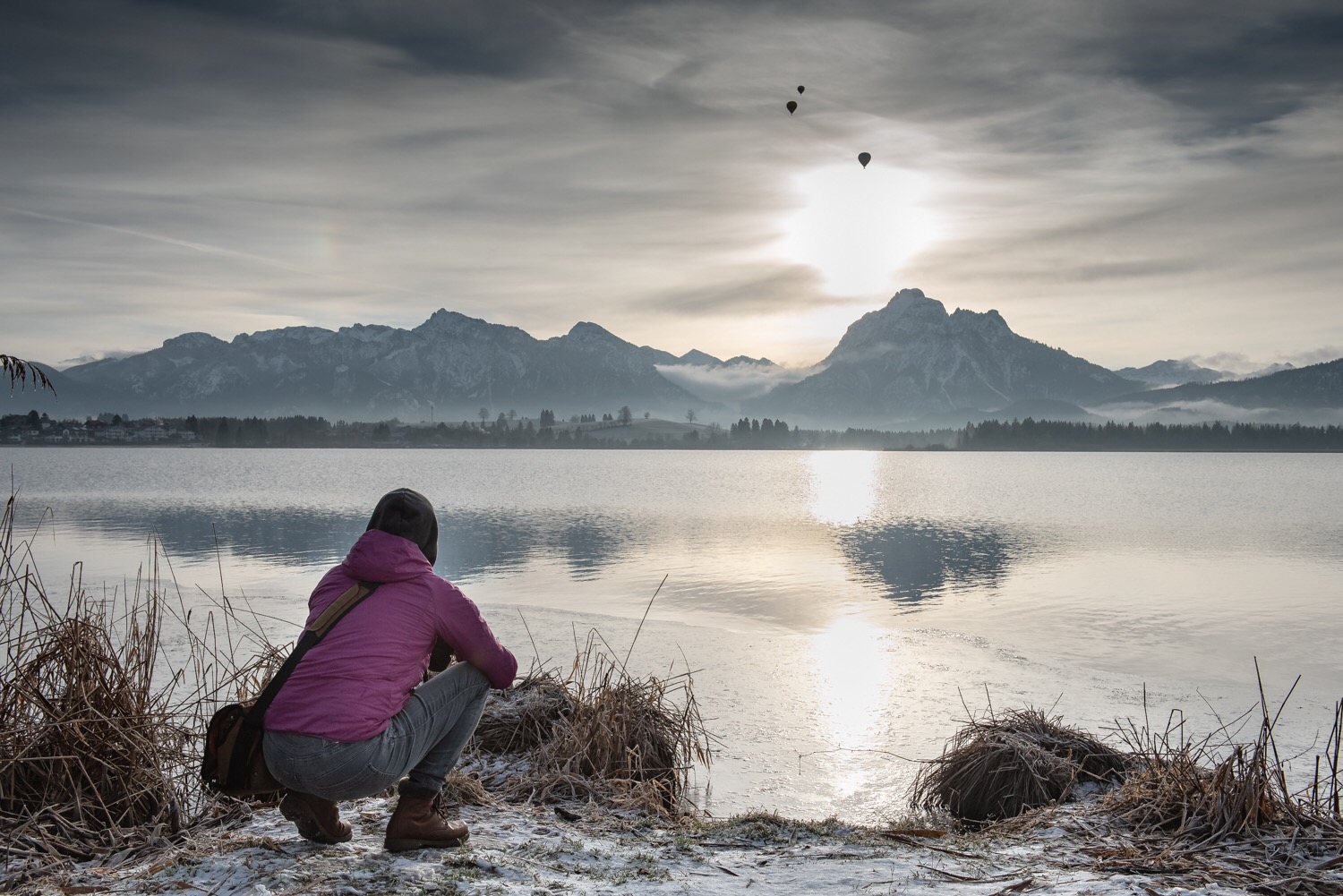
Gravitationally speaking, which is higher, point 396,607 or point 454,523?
point 396,607

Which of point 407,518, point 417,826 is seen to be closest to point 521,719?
point 417,826

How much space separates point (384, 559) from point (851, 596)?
17.3 m

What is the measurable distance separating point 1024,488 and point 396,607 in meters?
66.0

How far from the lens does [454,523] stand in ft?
115

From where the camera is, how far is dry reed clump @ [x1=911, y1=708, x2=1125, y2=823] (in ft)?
23.5

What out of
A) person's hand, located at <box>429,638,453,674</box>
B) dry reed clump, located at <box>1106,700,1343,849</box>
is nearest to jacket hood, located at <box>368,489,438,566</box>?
person's hand, located at <box>429,638,453,674</box>

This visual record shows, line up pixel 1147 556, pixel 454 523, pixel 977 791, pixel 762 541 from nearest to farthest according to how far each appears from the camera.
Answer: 1. pixel 977 791
2. pixel 1147 556
3. pixel 762 541
4. pixel 454 523

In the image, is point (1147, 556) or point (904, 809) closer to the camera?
point (904, 809)

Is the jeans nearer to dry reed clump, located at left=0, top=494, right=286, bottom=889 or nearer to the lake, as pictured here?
dry reed clump, located at left=0, top=494, right=286, bottom=889

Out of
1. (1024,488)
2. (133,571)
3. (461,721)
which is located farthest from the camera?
(1024,488)

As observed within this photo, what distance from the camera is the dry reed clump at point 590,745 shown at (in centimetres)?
652

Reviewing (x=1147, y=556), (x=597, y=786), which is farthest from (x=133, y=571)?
(x=1147, y=556)

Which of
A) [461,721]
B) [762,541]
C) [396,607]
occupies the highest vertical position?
[396,607]

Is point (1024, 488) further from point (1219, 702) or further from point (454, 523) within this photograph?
point (1219, 702)
